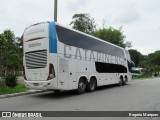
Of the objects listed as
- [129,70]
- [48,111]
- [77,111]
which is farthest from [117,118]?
[129,70]

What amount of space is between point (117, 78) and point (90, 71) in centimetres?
592

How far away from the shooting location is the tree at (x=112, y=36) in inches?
1758

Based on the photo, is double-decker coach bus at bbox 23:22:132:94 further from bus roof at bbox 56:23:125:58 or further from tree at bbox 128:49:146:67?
tree at bbox 128:49:146:67

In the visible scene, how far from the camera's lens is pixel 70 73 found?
13.8 meters

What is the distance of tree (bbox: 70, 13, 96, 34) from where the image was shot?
58750 millimetres

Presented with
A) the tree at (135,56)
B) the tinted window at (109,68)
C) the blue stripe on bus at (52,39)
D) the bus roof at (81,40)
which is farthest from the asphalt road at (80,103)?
the tree at (135,56)

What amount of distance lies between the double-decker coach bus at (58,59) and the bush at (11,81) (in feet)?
8.19

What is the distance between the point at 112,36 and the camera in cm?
4472

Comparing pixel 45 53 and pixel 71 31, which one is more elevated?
pixel 71 31

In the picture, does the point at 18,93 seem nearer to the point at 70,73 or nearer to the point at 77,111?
the point at 70,73

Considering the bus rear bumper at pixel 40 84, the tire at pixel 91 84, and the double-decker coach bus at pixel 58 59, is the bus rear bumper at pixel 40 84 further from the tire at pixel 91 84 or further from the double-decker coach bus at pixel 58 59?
the tire at pixel 91 84

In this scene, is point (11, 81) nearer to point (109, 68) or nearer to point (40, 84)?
point (40, 84)

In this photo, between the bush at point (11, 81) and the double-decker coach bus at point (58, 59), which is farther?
the bush at point (11, 81)

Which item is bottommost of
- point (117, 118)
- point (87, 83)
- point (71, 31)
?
point (117, 118)
